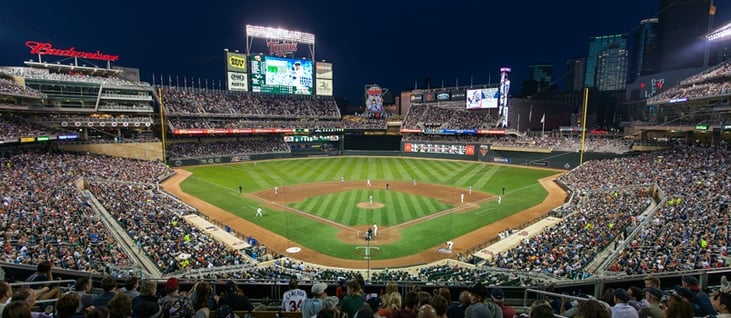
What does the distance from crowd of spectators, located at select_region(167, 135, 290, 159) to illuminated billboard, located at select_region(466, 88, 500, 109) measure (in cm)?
3470

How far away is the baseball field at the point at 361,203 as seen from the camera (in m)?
21.7

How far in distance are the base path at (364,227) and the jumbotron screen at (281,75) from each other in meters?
25.4

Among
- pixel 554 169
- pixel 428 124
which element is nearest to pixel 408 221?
pixel 554 169

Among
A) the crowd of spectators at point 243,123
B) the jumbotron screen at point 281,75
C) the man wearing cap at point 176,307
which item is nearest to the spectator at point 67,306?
the man wearing cap at point 176,307

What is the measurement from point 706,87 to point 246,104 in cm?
6479

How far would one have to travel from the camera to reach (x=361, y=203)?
101ft

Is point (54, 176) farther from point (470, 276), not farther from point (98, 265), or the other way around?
point (470, 276)

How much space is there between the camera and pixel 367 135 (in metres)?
71.2

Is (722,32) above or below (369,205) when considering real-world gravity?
above

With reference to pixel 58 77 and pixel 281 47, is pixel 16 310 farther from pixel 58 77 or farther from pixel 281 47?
pixel 281 47

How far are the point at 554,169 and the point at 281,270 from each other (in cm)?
4478

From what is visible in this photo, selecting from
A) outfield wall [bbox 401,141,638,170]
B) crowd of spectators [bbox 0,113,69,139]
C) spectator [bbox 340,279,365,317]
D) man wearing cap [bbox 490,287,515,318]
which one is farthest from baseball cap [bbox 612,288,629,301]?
outfield wall [bbox 401,141,638,170]

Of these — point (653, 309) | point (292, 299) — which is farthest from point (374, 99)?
point (653, 309)

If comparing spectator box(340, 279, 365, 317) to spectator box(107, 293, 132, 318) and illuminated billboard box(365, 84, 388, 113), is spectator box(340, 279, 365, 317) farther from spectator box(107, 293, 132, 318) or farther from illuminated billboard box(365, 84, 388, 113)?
illuminated billboard box(365, 84, 388, 113)
